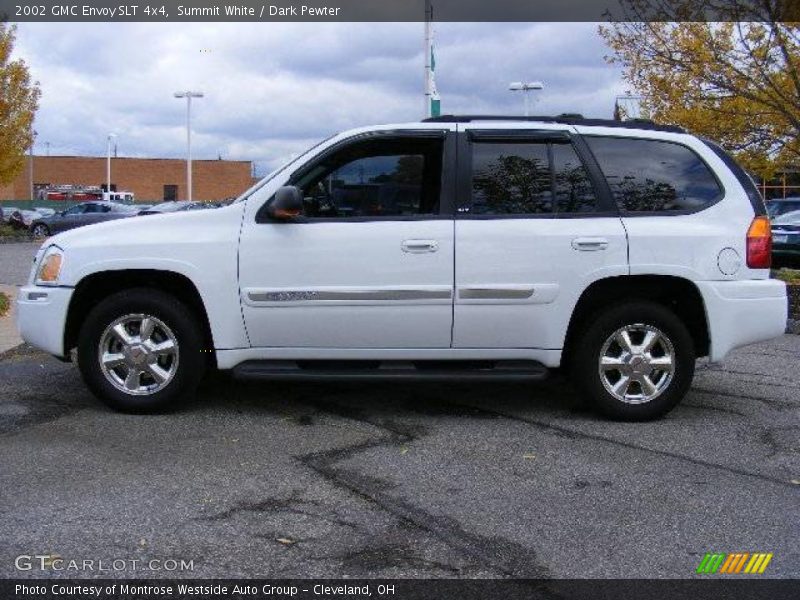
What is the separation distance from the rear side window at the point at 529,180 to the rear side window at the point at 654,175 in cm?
20

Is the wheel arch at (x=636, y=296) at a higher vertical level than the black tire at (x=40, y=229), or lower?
lower

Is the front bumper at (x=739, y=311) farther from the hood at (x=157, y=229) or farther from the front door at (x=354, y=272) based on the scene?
the hood at (x=157, y=229)

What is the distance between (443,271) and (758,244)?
2.09 metres

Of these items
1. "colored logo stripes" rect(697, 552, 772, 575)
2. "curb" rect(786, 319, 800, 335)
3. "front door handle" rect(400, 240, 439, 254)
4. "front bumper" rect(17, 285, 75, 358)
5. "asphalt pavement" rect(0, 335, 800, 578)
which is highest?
"front door handle" rect(400, 240, 439, 254)

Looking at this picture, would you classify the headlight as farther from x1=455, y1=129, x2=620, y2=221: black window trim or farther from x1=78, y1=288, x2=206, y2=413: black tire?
x1=455, y1=129, x2=620, y2=221: black window trim

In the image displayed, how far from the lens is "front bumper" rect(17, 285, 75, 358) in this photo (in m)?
6.05

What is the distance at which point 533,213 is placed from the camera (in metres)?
6.01

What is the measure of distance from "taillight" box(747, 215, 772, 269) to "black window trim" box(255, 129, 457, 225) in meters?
1.97

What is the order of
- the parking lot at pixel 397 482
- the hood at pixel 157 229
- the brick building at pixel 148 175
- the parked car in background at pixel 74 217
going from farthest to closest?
1. the brick building at pixel 148 175
2. the parked car in background at pixel 74 217
3. the hood at pixel 157 229
4. the parking lot at pixel 397 482

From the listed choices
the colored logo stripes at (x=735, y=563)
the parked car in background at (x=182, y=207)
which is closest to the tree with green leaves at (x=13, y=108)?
the parked car in background at (x=182, y=207)

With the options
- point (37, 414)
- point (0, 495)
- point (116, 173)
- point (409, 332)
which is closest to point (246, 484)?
point (0, 495)

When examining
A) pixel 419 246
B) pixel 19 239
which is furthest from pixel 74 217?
pixel 419 246

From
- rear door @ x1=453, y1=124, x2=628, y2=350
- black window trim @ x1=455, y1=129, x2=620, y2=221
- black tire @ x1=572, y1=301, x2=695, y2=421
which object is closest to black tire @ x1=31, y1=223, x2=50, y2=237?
black window trim @ x1=455, y1=129, x2=620, y2=221

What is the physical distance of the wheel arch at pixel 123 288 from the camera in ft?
20.0
